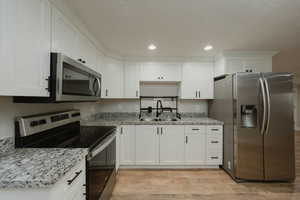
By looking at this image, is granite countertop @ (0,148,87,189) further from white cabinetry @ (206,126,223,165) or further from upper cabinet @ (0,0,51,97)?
white cabinetry @ (206,126,223,165)

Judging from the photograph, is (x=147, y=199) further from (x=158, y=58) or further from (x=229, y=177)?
(x=158, y=58)

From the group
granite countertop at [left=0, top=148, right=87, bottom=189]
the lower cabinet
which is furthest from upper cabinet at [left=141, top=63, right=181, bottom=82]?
granite countertop at [left=0, top=148, right=87, bottom=189]

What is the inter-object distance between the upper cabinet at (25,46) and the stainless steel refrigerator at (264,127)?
261 centimetres

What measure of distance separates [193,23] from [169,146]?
7.10 ft

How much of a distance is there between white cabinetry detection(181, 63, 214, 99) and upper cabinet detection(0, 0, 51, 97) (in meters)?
2.78

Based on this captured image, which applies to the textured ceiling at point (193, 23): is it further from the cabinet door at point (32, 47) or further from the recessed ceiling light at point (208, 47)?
the cabinet door at point (32, 47)

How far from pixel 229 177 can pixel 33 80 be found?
10.3 ft

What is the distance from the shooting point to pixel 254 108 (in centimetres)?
263

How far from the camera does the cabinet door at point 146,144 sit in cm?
319

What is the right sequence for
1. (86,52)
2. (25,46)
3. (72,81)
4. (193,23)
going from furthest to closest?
(86,52), (193,23), (72,81), (25,46)

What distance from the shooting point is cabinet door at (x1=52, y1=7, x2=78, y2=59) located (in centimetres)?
148

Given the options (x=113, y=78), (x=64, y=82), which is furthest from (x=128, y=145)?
(x=64, y=82)

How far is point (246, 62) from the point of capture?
3223 mm

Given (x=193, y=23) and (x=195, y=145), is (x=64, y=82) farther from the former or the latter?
(x=195, y=145)
